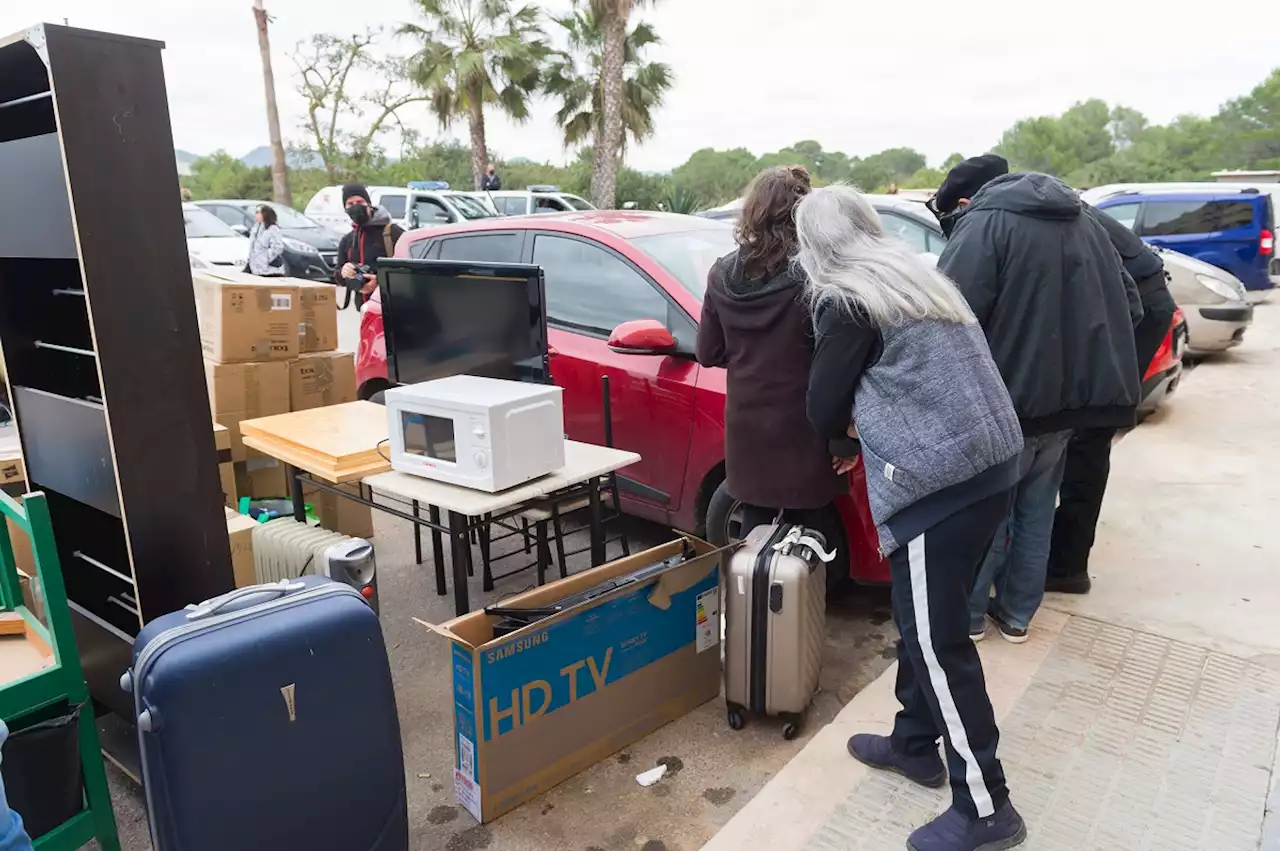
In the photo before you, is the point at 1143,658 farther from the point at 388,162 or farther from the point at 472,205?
the point at 388,162

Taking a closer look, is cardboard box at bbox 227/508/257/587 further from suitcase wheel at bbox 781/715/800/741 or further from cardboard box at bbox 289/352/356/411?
suitcase wheel at bbox 781/715/800/741

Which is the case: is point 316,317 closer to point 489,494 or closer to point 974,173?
point 489,494

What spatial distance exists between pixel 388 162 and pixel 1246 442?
3347 cm

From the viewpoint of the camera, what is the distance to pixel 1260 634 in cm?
362

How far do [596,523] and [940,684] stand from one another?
1.53m

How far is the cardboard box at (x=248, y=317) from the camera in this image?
4.54 meters

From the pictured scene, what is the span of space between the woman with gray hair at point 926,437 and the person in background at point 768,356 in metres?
0.39

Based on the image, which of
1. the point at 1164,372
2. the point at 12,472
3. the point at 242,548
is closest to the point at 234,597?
the point at 242,548

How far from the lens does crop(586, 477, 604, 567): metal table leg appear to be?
3.46m

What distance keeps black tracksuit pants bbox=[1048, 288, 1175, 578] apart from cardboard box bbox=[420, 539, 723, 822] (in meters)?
1.76

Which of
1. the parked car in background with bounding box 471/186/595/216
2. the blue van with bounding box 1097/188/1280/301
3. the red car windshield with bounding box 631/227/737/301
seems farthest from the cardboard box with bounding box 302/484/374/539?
the parked car in background with bounding box 471/186/595/216

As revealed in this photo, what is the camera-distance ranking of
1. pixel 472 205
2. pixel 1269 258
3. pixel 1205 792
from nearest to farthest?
pixel 1205 792 < pixel 1269 258 < pixel 472 205

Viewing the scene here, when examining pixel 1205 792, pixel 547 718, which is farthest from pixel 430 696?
pixel 1205 792

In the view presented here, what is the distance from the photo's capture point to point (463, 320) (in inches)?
150
